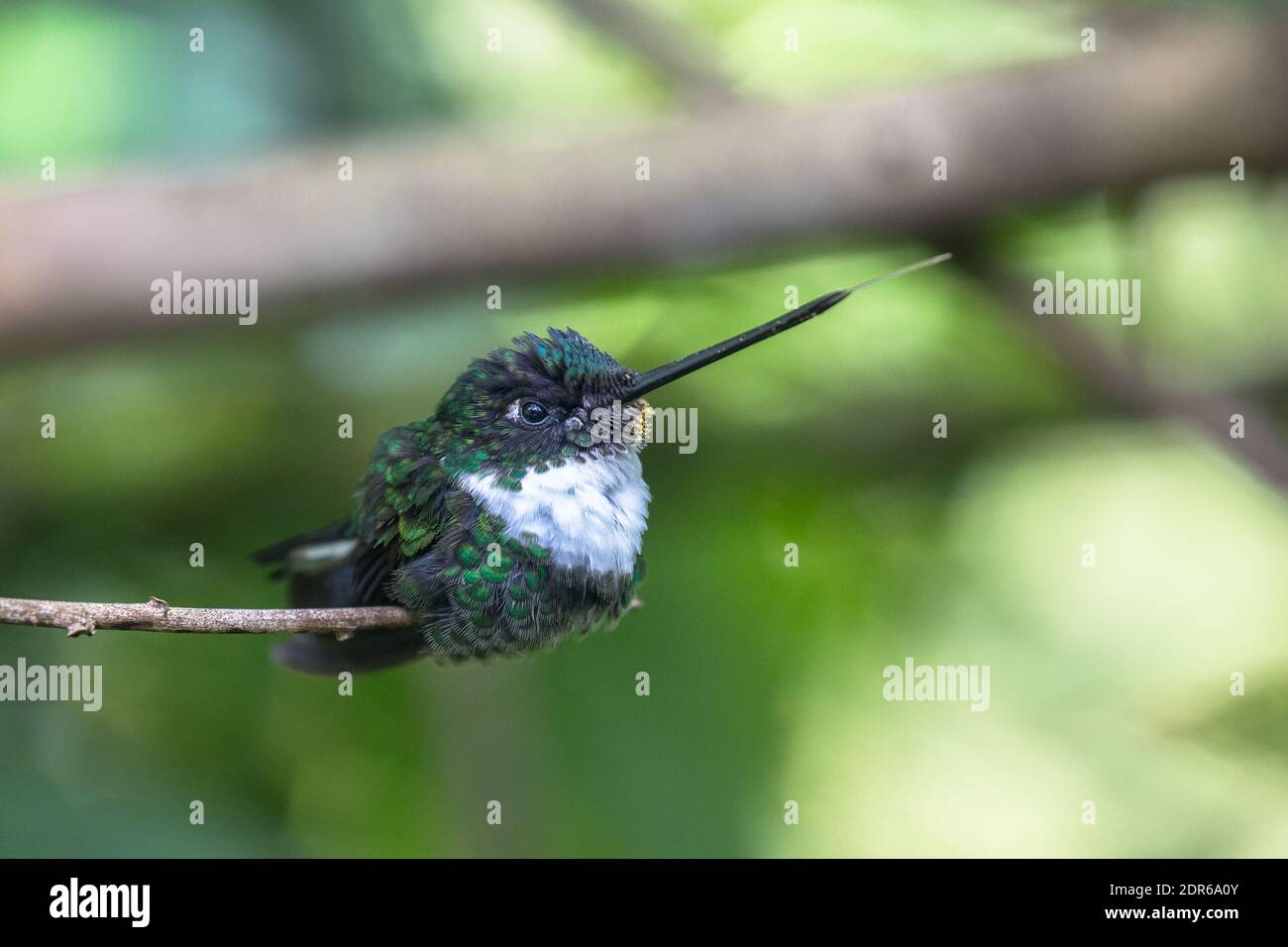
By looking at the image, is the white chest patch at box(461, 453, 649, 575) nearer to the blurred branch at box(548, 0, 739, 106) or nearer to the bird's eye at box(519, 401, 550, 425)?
the bird's eye at box(519, 401, 550, 425)

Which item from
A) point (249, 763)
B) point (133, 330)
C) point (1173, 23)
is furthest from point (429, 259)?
point (1173, 23)

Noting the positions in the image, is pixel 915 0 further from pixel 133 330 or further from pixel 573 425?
pixel 573 425

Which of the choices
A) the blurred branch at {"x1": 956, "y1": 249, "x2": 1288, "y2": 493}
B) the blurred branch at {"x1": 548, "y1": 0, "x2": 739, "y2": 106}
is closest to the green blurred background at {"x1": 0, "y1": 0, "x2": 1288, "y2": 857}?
the blurred branch at {"x1": 956, "y1": 249, "x2": 1288, "y2": 493}

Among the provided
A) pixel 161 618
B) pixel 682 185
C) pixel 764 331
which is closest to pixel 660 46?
pixel 682 185

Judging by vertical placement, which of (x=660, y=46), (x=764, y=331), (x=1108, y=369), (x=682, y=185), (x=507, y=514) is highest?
(x=660, y=46)

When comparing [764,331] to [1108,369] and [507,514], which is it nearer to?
[507,514]

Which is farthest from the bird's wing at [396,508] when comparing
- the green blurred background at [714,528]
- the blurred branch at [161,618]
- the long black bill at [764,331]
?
the green blurred background at [714,528]
